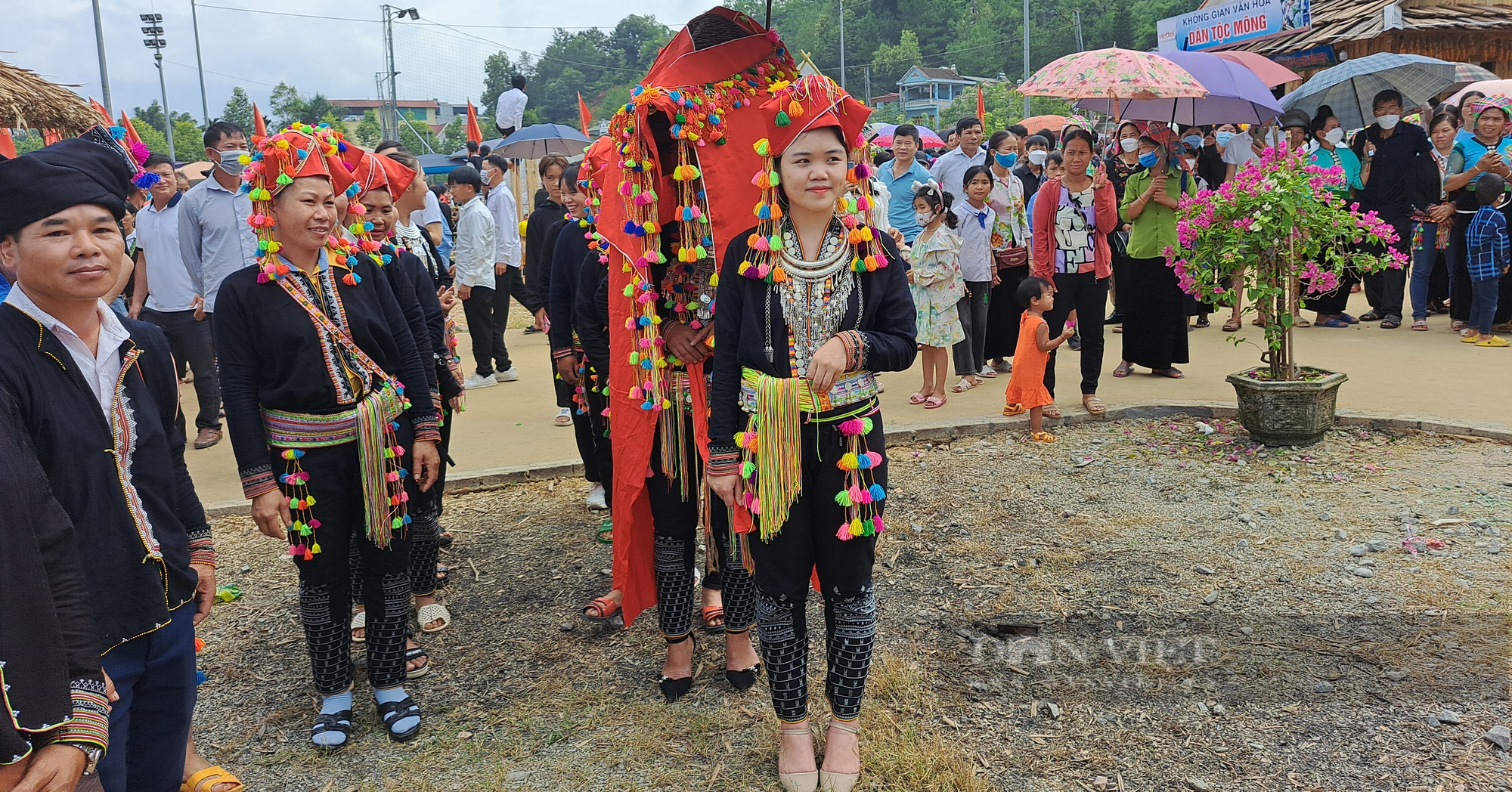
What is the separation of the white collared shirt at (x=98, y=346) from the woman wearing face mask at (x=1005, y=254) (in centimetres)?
630

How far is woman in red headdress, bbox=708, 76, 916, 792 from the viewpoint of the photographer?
2719 mm

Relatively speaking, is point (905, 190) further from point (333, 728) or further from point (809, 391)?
point (333, 728)

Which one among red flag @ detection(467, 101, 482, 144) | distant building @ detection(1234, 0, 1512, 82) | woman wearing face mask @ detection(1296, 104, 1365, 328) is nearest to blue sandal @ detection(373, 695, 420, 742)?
woman wearing face mask @ detection(1296, 104, 1365, 328)

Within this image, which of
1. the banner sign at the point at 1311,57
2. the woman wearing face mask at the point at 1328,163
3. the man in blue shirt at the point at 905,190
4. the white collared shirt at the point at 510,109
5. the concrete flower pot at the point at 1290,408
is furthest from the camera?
the white collared shirt at the point at 510,109

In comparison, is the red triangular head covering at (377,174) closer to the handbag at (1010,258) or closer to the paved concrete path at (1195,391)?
the paved concrete path at (1195,391)

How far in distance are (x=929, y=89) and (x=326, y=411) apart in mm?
61428

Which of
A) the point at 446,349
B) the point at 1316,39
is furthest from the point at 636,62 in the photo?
the point at 446,349

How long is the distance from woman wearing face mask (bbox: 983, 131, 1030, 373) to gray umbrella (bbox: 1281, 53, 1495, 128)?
5.24 m

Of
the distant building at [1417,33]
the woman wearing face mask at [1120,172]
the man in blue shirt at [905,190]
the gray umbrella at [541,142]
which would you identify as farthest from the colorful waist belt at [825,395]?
the distant building at [1417,33]

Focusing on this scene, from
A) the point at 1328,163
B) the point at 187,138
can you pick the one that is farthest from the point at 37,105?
the point at 187,138

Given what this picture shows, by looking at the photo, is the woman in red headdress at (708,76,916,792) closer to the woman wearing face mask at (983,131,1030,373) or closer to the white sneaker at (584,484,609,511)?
the white sneaker at (584,484,609,511)

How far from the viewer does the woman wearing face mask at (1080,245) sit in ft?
21.6

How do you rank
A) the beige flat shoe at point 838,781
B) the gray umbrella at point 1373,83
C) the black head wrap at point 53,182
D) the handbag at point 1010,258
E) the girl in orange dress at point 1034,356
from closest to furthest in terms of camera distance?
the black head wrap at point 53,182 → the beige flat shoe at point 838,781 → the girl in orange dress at point 1034,356 → the handbag at point 1010,258 → the gray umbrella at point 1373,83

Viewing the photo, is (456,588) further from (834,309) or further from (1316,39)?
(1316,39)
